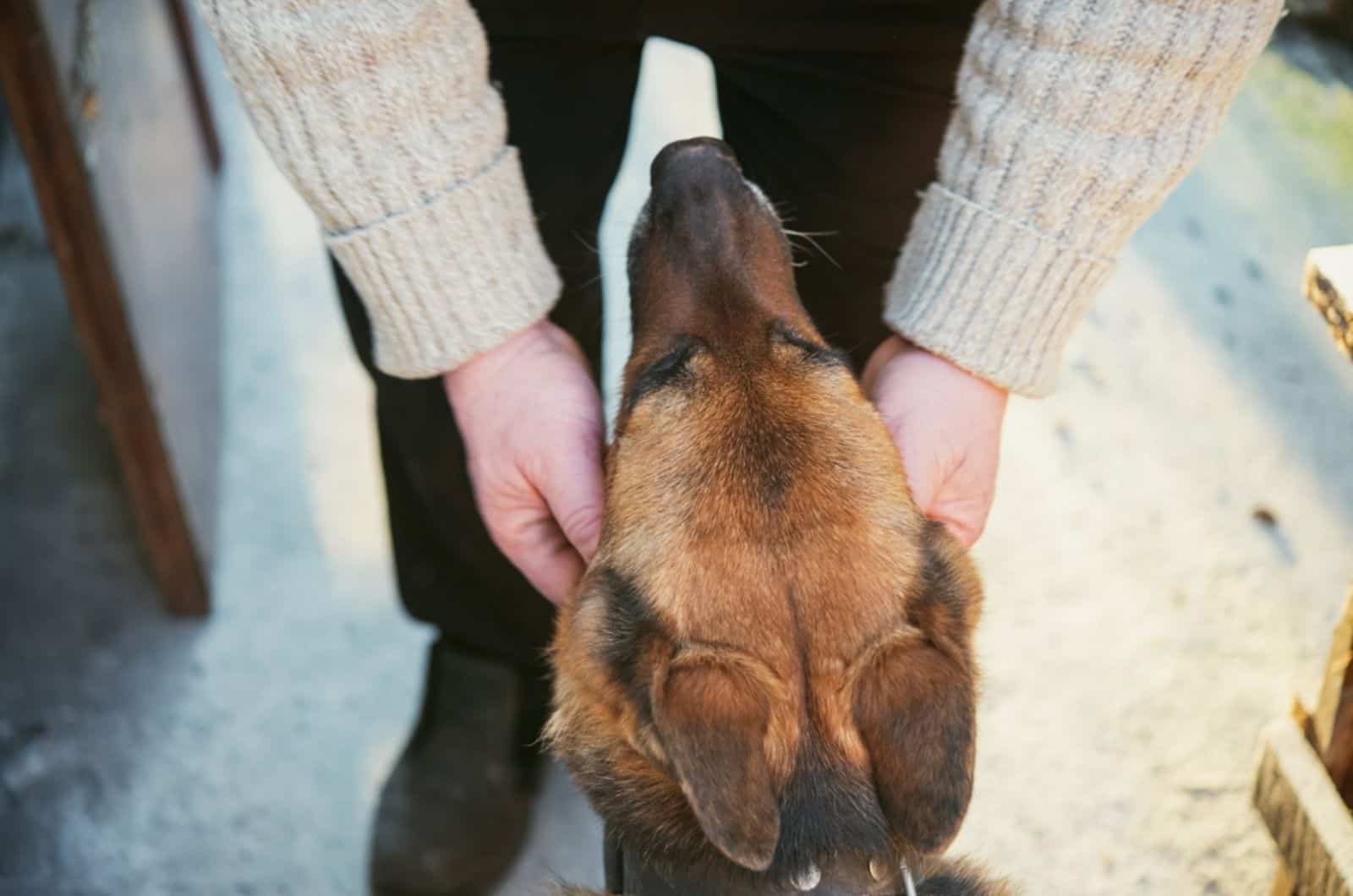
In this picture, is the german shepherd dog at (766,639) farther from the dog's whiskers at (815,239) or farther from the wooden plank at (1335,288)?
the wooden plank at (1335,288)

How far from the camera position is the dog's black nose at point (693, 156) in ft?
5.95

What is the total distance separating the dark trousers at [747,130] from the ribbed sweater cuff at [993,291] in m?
0.19

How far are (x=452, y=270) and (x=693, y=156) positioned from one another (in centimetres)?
39

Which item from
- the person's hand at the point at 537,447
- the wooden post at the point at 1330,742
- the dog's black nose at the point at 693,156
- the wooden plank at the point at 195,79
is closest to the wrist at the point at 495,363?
the person's hand at the point at 537,447

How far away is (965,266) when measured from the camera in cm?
172

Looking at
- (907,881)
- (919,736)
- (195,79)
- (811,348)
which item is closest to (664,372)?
(811,348)

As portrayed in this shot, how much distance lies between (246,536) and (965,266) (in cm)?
212

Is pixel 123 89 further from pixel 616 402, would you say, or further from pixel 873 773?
pixel 873 773

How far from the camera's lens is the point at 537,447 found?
5.64ft

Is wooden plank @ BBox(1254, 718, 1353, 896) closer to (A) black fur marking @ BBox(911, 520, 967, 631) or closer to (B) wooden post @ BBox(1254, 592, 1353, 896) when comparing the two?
(B) wooden post @ BBox(1254, 592, 1353, 896)

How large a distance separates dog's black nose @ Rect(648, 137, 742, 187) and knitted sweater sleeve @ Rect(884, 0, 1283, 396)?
293 millimetres

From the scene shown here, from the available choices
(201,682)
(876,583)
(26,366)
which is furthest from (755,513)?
(26,366)

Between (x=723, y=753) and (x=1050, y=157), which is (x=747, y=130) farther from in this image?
(x=723, y=753)

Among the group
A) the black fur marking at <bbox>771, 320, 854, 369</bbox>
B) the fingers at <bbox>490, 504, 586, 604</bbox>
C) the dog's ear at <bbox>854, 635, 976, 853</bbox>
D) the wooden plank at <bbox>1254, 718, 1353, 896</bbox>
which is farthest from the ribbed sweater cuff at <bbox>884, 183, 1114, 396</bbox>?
the wooden plank at <bbox>1254, 718, 1353, 896</bbox>
